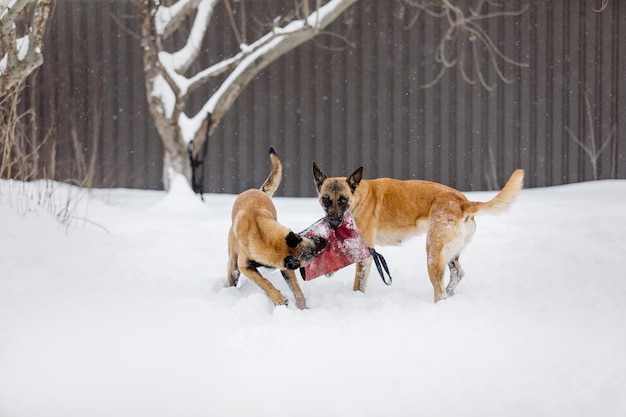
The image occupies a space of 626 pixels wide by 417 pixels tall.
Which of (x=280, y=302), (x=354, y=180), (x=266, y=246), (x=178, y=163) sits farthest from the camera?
(x=178, y=163)

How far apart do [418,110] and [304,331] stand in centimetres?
739

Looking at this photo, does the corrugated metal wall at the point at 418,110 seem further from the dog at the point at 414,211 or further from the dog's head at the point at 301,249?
the dog's head at the point at 301,249

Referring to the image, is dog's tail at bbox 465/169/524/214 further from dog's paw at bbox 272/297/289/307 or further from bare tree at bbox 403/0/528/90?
bare tree at bbox 403/0/528/90

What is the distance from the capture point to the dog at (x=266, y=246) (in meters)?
4.68

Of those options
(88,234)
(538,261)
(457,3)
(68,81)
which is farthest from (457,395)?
(68,81)

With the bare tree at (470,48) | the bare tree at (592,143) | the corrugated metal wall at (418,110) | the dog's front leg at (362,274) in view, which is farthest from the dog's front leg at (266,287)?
the bare tree at (592,143)

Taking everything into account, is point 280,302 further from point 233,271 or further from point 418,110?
point 418,110

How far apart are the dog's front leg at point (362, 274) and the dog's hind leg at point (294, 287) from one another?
2.09ft

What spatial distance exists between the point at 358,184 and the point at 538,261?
1.99 meters

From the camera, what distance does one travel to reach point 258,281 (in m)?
4.99

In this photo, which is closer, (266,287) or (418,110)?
(266,287)

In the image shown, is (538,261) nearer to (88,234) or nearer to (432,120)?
(88,234)

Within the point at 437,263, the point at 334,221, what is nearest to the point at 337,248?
the point at 334,221

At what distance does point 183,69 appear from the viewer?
10.2m
